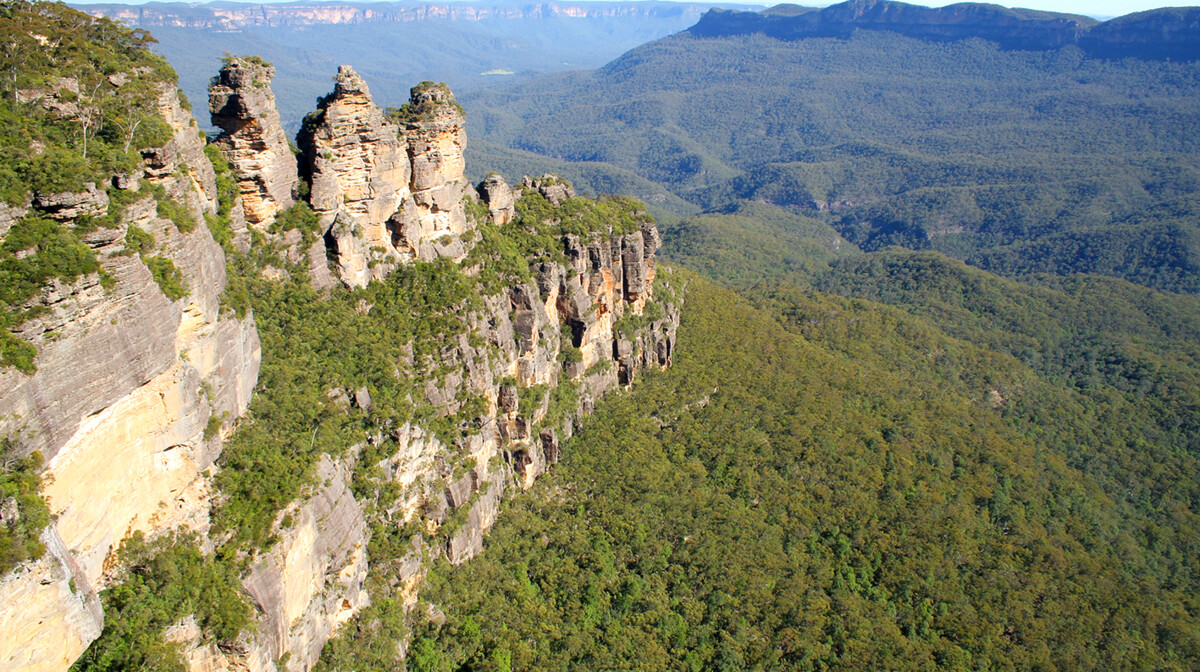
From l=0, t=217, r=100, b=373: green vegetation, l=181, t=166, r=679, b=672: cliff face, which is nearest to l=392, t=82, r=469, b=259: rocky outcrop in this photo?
l=181, t=166, r=679, b=672: cliff face

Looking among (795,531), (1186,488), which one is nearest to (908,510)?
(795,531)

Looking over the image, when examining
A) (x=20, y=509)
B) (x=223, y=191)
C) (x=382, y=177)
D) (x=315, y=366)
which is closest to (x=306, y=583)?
(x=315, y=366)

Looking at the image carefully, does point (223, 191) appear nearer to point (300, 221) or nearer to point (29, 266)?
point (300, 221)

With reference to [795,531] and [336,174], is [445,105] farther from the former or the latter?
[795,531]

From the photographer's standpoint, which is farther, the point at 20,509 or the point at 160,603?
the point at 160,603

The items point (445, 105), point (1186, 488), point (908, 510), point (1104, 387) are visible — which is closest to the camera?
point (445, 105)

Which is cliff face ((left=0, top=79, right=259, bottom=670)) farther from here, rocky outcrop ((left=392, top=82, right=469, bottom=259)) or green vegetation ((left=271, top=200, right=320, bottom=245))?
rocky outcrop ((left=392, top=82, right=469, bottom=259))
